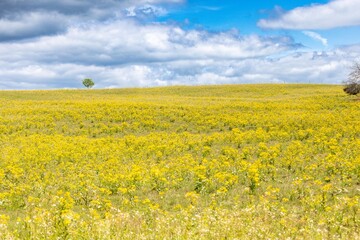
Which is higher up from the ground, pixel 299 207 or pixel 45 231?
pixel 45 231

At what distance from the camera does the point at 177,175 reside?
21.0 m

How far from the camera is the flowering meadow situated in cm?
1179

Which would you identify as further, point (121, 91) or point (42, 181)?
point (121, 91)

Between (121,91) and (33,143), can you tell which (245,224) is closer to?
(33,143)

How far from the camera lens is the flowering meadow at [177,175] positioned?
11.8 meters

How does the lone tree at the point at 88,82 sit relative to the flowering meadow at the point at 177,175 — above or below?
above

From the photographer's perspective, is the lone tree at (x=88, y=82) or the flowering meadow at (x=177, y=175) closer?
the flowering meadow at (x=177, y=175)

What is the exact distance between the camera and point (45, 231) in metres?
10.9

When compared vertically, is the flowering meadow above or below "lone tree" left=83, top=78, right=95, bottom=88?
below

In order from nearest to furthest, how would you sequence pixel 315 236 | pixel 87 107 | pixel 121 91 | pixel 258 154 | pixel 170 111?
pixel 315 236
pixel 258 154
pixel 170 111
pixel 87 107
pixel 121 91

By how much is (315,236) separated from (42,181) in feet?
47.7

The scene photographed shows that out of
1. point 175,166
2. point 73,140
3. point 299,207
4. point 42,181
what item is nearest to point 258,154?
point 175,166

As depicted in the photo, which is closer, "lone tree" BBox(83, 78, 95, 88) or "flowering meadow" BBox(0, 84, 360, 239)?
"flowering meadow" BBox(0, 84, 360, 239)

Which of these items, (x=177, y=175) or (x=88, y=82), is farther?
(x=88, y=82)
